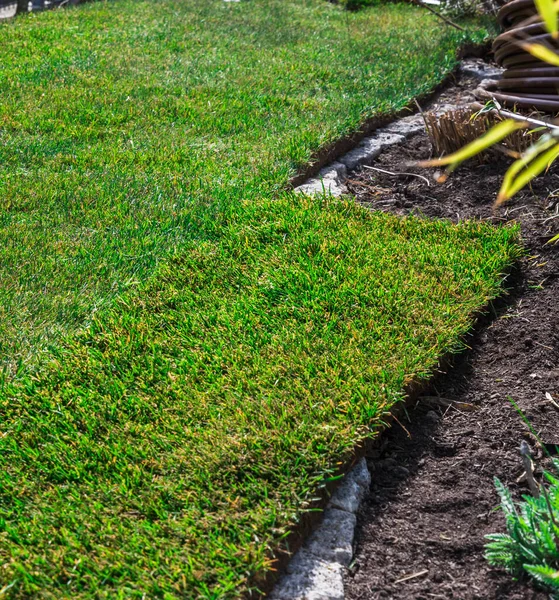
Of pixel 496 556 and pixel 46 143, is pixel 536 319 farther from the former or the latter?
pixel 46 143

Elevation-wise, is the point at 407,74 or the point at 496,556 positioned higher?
the point at 407,74

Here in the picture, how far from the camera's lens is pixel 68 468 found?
2.27 m

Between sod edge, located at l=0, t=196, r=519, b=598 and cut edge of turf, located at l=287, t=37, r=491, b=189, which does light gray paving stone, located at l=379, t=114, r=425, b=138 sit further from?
sod edge, located at l=0, t=196, r=519, b=598

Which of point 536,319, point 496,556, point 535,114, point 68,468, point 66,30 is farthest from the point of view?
point 66,30

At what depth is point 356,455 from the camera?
236 centimetres

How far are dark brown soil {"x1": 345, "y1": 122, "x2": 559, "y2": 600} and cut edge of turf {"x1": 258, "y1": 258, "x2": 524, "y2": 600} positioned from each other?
0.11 ft

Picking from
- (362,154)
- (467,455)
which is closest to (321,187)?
(362,154)

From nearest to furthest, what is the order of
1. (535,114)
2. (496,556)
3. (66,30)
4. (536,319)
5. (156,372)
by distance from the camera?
(496,556)
(156,372)
(536,319)
(535,114)
(66,30)

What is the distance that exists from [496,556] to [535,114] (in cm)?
307

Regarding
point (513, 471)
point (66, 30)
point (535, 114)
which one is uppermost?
point (66, 30)

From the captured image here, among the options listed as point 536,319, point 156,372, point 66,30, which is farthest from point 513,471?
point 66,30

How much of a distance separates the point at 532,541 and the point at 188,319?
159 cm

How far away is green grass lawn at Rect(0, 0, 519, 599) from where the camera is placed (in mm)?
2055

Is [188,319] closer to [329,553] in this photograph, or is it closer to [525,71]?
[329,553]
